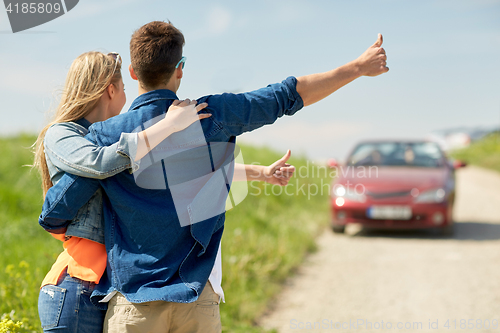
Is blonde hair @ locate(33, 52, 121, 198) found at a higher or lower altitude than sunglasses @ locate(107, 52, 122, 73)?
lower

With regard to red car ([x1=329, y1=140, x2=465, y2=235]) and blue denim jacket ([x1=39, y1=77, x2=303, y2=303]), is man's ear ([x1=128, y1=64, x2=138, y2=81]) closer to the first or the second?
blue denim jacket ([x1=39, y1=77, x2=303, y2=303])

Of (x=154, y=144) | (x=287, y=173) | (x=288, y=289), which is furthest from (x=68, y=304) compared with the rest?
(x=288, y=289)

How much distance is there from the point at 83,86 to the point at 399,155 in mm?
7276

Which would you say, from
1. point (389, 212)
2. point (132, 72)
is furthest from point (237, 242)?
point (132, 72)

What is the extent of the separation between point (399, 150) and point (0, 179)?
802cm

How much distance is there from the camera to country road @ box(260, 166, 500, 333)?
13.2ft

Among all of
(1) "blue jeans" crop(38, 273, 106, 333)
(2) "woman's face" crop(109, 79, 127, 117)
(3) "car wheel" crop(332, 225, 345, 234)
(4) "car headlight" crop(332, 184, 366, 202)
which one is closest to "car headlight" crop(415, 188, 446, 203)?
(4) "car headlight" crop(332, 184, 366, 202)

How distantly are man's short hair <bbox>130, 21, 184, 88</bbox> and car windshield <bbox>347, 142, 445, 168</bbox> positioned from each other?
6896mm

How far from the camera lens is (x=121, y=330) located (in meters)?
1.71

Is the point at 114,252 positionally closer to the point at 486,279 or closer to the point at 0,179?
the point at 486,279

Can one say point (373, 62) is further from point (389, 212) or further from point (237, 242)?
point (389, 212)

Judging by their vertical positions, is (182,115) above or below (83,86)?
below

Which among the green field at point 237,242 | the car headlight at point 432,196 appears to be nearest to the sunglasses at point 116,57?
the green field at point 237,242

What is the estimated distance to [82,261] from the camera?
1.80m
